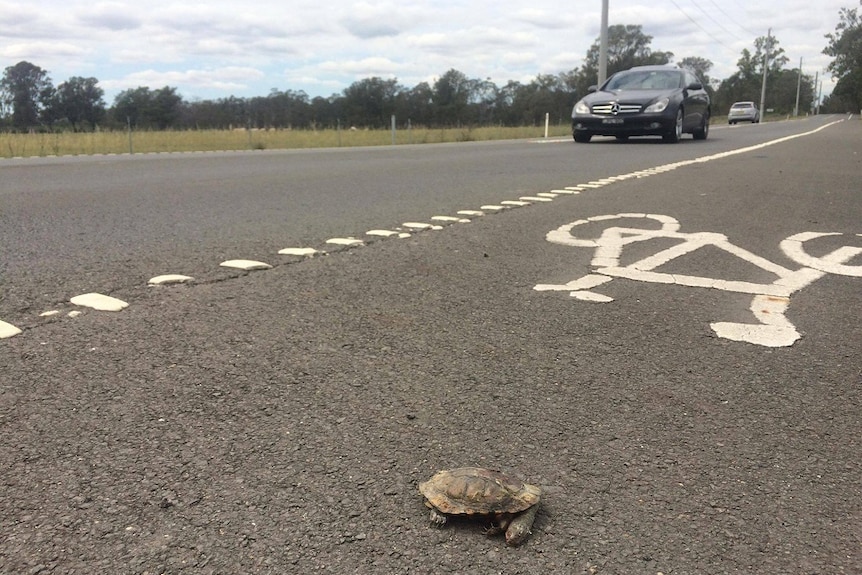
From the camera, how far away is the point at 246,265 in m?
3.64

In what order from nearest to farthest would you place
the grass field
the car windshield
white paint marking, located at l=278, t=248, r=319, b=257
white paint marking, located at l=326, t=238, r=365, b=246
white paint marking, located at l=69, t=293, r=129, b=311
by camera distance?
white paint marking, located at l=69, t=293, r=129, b=311
white paint marking, located at l=278, t=248, r=319, b=257
white paint marking, located at l=326, t=238, r=365, b=246
the car windshield
the grass field

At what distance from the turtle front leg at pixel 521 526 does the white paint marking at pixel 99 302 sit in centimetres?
207

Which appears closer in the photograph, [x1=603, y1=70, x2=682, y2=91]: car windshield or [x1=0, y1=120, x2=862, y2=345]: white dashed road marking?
[x1=0, y1=120, x2=862, y2=345]: white dashed road marking

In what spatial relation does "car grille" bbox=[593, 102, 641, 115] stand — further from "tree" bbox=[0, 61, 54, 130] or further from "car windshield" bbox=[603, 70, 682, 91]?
"tree" bbox=[0, 61, 54, 130]

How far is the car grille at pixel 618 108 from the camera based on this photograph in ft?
47.4

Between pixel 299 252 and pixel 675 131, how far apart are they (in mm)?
12963

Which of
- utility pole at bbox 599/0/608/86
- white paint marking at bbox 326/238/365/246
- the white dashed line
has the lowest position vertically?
white paint marking at bbox 326/238/365/246

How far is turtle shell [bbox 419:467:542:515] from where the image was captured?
1425mm

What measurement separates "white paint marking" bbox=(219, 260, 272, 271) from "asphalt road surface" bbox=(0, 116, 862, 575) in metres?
0.08

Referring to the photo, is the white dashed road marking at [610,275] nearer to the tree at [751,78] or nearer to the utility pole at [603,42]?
the utility pole at [603,42]

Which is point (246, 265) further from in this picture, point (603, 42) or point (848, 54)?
point (848, 54)

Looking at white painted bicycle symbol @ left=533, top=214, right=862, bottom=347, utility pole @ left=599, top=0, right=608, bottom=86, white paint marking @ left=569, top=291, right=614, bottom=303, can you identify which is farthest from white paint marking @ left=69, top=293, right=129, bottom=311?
utility pole @ left=599, top=0, right=608, bottom=86

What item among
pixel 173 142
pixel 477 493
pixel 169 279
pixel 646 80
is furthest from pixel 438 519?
pixel 173 142

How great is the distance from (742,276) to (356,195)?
4.11 m
